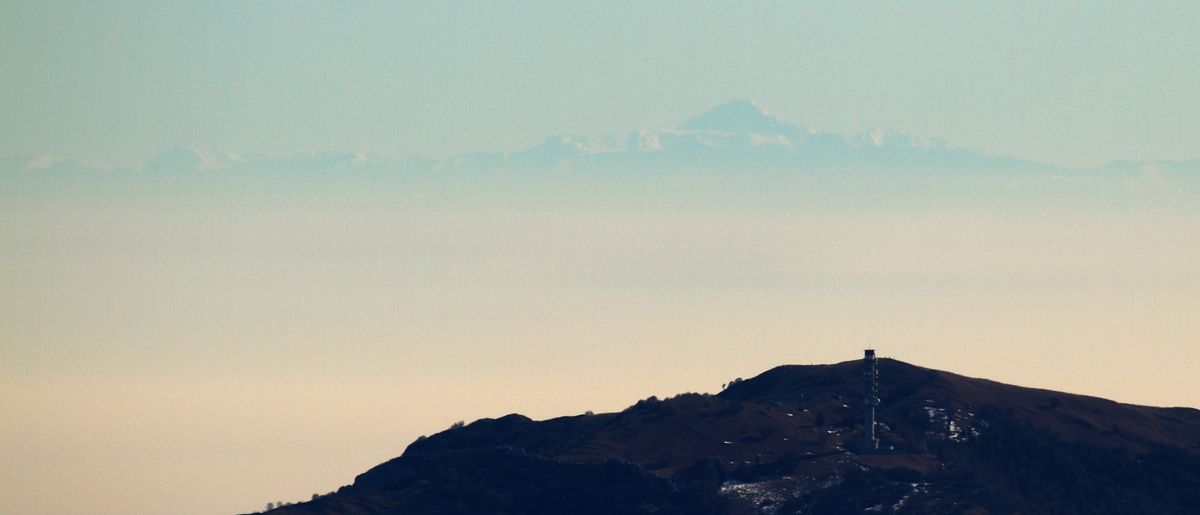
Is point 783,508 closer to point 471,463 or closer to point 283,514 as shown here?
point 471,463

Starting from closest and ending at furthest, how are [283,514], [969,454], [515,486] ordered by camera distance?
1. [283,514]
2. [515,486]
3. [969,454]

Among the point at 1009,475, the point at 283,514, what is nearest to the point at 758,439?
the point at 1009,475

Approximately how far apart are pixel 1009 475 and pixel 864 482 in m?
20.6

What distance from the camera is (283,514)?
172m

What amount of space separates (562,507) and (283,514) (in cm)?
2840

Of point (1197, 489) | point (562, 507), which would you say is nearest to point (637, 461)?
point (562, 507)

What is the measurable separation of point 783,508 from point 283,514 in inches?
1979

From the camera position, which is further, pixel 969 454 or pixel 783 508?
pixel 969 454

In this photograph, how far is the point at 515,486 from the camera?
18475 cm

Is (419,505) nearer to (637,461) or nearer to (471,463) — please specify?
(471,463)

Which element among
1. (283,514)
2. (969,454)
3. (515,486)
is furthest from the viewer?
(969,454)

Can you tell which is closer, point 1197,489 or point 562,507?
point 562,507

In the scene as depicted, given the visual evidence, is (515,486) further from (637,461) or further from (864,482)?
(864,482)

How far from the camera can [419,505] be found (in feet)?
596
